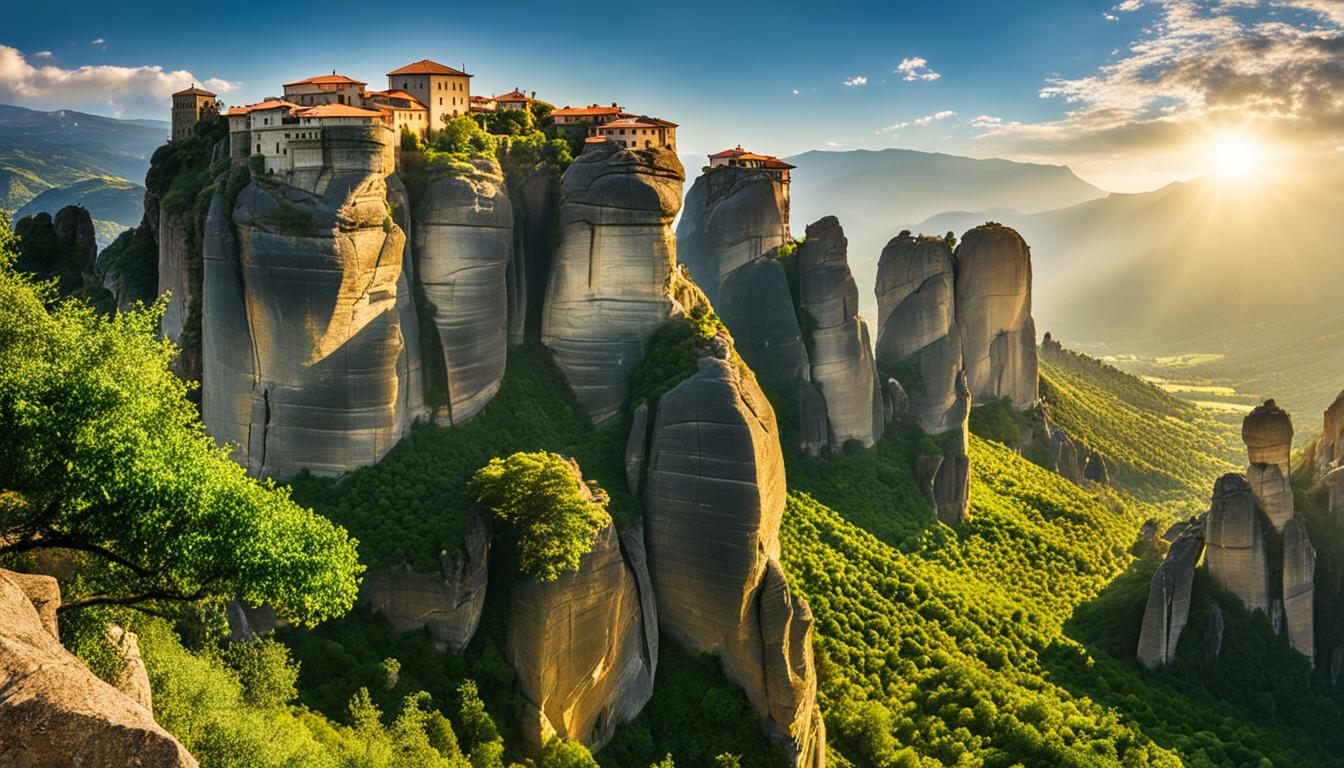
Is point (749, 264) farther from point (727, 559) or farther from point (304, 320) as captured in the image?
point (304, 320)

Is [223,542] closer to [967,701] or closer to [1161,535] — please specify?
[967,701]

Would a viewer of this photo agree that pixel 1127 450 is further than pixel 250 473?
Yes

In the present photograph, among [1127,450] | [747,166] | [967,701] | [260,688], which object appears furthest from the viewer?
[1127,450]

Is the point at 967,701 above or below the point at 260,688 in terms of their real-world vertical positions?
below

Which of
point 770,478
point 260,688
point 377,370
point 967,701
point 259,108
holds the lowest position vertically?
point 967,701

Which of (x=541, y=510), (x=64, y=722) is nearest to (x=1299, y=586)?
(x=541, y=510)

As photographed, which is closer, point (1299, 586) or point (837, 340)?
point (1299, 586)

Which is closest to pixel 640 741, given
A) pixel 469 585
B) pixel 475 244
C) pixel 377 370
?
pixel 469 585

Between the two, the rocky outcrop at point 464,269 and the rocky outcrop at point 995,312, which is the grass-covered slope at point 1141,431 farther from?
the rocky outcrop at point 464,269

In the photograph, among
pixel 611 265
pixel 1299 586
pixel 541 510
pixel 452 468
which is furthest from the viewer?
pixel 1299 586
